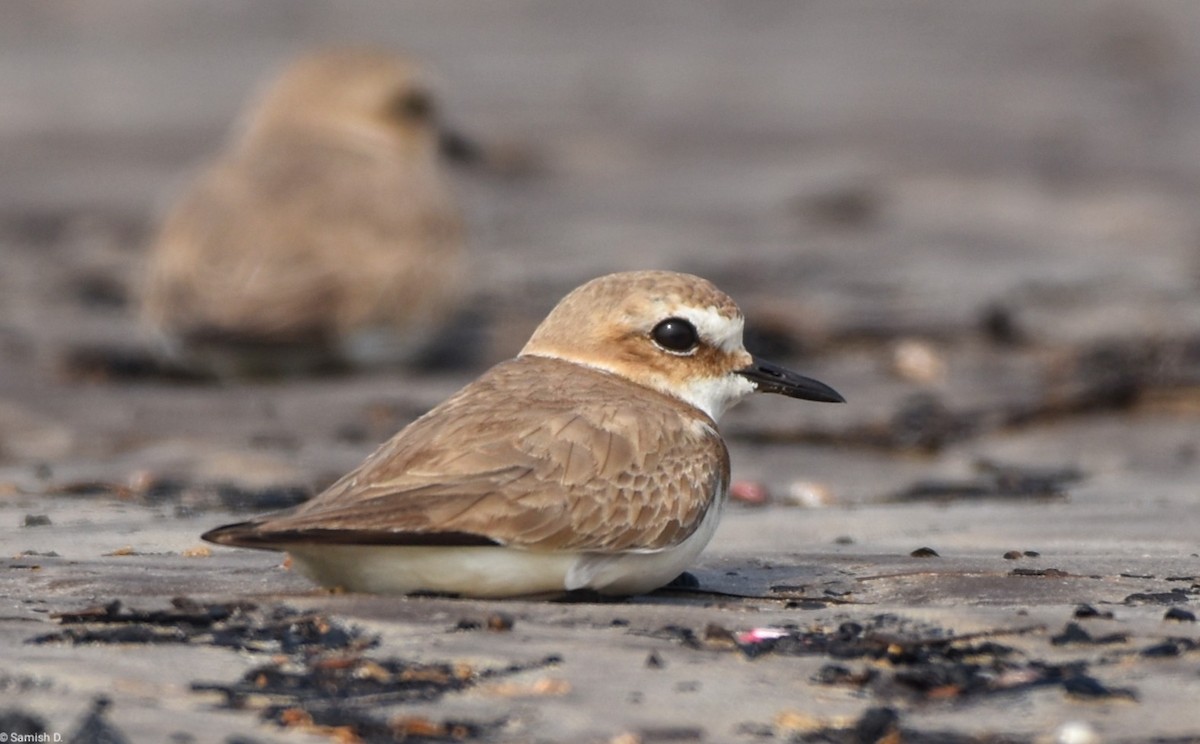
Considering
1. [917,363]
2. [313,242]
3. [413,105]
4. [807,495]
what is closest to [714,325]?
[807,495]

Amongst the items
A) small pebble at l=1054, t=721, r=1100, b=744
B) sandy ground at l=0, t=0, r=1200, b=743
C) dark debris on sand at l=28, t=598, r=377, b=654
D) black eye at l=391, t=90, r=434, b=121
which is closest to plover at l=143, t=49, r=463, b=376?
black eye at l=391, t=90, r=434, b=121

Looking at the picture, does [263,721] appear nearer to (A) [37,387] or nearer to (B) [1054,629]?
(B) [1054,629]

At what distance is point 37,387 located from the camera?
9727 mm

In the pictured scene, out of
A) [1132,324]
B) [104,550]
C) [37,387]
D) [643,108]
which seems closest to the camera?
[104,550]

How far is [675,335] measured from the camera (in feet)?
18.0

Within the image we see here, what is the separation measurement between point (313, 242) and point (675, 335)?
5731 mm

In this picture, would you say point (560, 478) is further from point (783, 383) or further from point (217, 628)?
point (783, 383)

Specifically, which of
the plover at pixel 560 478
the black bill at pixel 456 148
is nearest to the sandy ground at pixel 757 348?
the plover at pixel 560 478

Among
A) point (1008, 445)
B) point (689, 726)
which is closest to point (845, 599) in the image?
point (689, 726)

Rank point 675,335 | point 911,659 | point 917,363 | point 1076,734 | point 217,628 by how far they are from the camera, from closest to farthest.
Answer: point 1076,734
point 911,659
point 217,628
point 675,335
point 917,363

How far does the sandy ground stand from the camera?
405cm

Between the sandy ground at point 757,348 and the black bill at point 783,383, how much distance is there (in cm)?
47

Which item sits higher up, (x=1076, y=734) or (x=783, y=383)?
(x=783, y=383)

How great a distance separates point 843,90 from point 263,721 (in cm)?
1589
